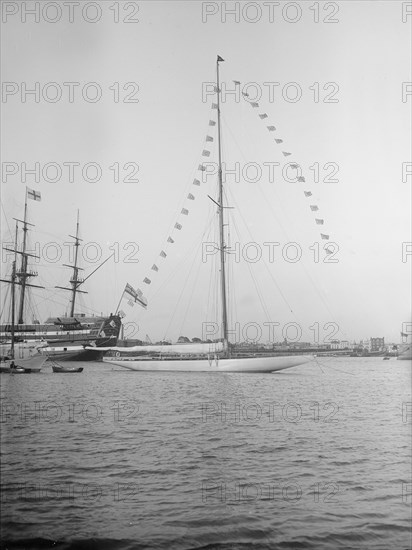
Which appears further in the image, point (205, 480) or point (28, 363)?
point (28, 363)

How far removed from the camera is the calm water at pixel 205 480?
8922mm

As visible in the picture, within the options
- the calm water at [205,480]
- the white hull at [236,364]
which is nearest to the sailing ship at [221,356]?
the white hull at [236,364]

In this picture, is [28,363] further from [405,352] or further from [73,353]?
[405,352]

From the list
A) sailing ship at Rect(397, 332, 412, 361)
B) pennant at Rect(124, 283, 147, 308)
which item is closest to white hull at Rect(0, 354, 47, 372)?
pennant at Rect(124, 283, 147, 308)

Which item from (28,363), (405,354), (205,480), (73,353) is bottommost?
(205,480)

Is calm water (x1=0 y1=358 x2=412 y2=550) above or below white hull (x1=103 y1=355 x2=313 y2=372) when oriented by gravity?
below

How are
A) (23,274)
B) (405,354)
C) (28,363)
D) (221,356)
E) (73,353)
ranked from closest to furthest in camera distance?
(221,356), (28,363), (23,274), (73,353), (405,354)

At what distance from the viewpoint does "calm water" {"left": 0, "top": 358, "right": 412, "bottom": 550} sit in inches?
351

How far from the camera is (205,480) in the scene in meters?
12.3

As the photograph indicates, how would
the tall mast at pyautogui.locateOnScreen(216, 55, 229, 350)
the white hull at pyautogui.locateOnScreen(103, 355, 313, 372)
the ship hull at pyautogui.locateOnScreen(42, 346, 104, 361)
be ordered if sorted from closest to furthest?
the tall mast at pyautogui.locateOnScreen(216, 55, 229, 350)
the white hull at pyautogui.locateOnScreen(103, 355, 313, 372)
the ship hull at pyautogui.locateOnScreen(42, 346, 104, 361)

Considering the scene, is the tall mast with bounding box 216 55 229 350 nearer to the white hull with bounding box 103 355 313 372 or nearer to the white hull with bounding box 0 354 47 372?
the white hull with bounding box 103 355 313 372

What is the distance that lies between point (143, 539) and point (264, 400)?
21930 mm

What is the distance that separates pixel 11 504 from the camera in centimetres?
1034

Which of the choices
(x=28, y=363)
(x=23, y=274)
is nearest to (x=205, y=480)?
(x=28, y=363)
